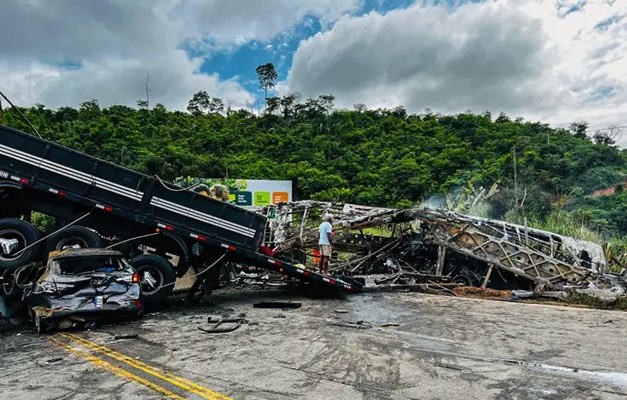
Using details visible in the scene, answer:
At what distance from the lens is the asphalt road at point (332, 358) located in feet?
16.3

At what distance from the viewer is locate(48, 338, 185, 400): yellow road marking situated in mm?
4859

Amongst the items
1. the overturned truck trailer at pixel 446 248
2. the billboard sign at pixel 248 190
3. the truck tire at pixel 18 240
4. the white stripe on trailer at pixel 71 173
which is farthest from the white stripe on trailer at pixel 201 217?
the billboard sign at pixel 248 190

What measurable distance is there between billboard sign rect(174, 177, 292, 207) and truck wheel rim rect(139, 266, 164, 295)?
24.9 metres

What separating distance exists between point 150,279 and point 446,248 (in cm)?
857

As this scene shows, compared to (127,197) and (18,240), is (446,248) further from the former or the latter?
(18,240)

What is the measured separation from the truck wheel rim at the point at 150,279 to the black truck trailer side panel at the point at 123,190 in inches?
42.2

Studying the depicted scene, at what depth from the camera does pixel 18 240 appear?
30.1 feet

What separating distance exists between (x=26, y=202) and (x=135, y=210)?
225cm

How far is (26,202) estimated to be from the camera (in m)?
9.80

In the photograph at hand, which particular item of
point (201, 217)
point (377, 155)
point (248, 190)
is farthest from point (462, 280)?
point (377, 155)

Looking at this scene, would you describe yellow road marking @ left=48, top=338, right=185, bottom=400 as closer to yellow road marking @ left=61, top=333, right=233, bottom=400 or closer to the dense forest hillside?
yellow road marking @ left=61, top=333, right=233, bottom=400

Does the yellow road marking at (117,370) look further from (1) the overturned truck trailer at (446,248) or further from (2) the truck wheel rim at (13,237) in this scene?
(1) the overturned truck trailer at (446,248)

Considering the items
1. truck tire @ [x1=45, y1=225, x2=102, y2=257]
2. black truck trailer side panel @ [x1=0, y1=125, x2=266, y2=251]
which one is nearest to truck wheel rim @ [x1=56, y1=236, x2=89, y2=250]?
truck tire @ [x1=45, y1=225, x2=102, y2=257]

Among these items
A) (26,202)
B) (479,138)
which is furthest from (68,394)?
(479,138)
